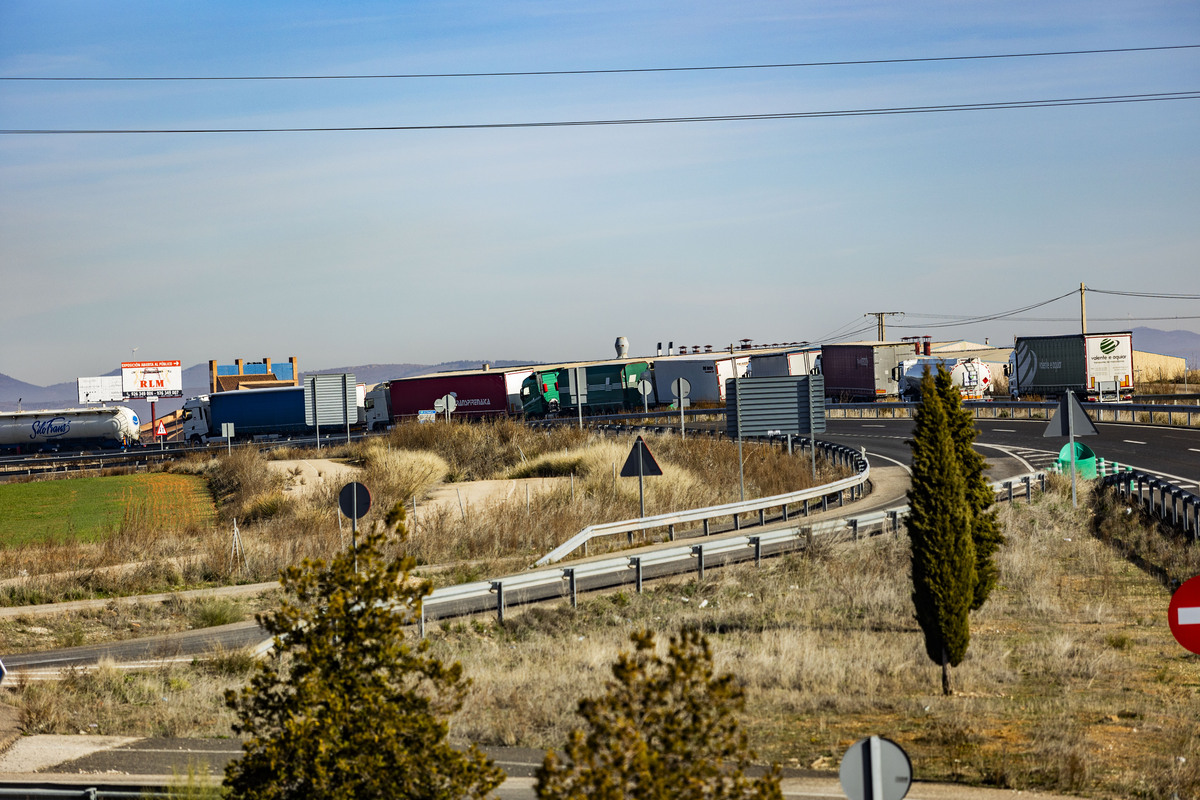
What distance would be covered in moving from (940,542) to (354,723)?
8113mm

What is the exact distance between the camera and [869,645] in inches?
542

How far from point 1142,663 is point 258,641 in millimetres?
12348

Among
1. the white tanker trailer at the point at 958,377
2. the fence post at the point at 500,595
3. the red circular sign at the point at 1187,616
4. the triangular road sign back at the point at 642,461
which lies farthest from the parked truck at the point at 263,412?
the red circular sign at the point at 1187,616

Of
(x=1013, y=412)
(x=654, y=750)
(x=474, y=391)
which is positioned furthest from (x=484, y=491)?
(x=474, y=391)

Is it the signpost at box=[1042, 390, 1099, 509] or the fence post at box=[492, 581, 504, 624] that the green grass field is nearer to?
the fence post at box=[492, 581, 504, 624]

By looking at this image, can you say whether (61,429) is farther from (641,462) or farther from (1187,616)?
(1187,616)

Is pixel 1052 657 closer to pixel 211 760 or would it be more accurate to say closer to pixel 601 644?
pixel 601 644

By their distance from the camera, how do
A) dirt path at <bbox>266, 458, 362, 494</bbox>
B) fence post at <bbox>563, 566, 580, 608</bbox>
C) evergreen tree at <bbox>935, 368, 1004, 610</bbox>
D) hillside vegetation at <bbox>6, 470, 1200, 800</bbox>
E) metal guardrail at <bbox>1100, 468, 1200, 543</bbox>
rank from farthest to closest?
dirt path at <bbox>266, 458, 362, 494</bbox> < metal guardrail at <bbox>1100, 468, 1200, 543</bbox> < fence post at <bbox>563, 566, 580, 608</bbox> < evergreen tree at <bbox>935, 368, 1004, 610</bbox> < hillside vegetation at <bbox>6, 470, 1200, 800</bbox>

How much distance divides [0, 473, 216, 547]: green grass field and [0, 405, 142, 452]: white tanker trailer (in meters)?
26.7

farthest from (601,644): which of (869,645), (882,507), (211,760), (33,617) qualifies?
(882,507)

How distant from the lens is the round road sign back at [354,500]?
15.8m

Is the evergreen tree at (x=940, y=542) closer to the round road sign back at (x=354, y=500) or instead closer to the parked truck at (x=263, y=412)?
the round road sign back at (x=354, y=500)

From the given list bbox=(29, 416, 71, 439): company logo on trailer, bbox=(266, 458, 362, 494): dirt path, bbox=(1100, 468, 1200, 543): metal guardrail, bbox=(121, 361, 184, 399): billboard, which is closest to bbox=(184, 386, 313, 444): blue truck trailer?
bbox=(29, 416, 71, 439): company logo on trailer

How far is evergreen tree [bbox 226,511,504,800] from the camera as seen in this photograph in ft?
16.6
